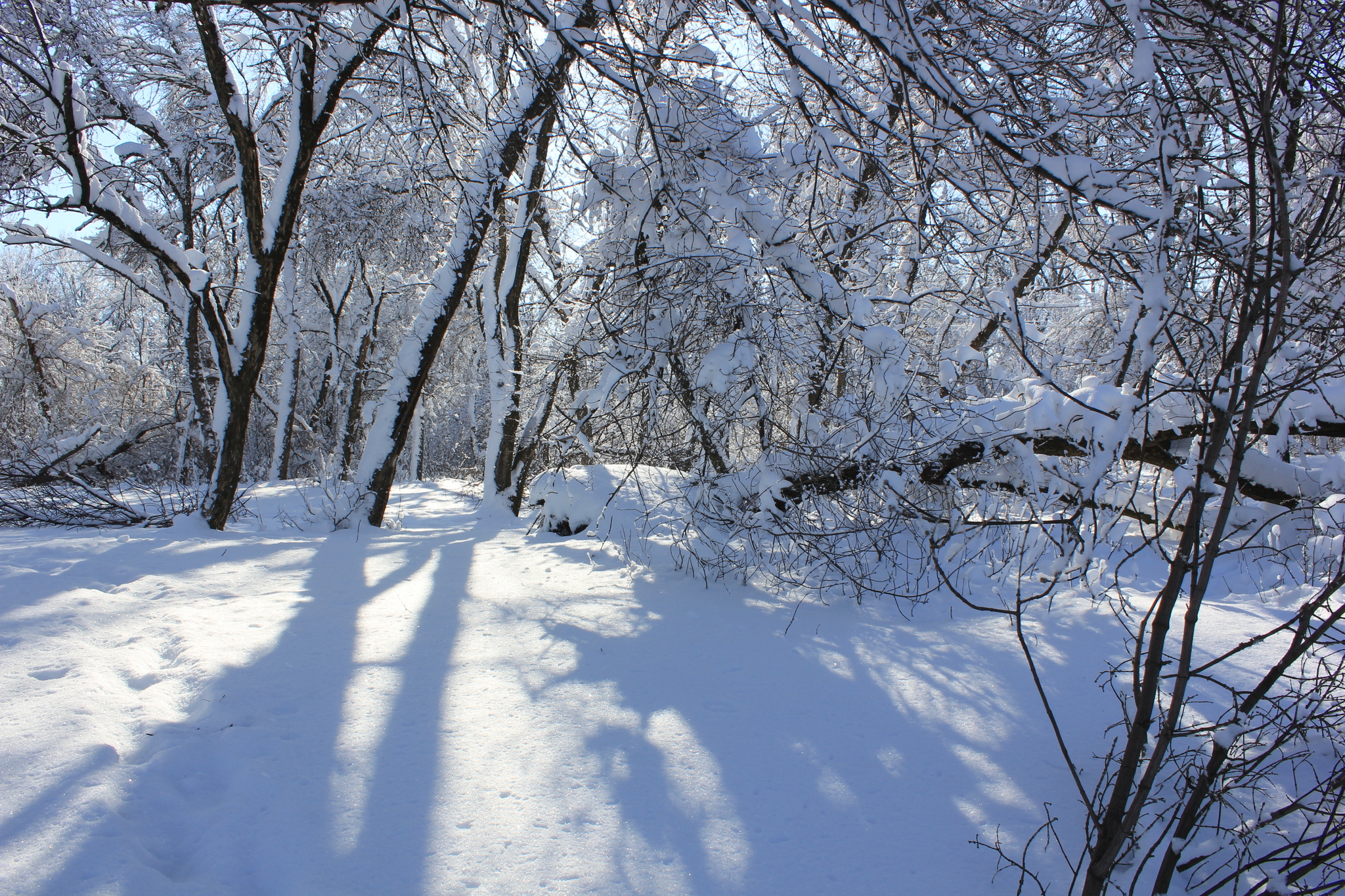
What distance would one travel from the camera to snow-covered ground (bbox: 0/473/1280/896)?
171cm

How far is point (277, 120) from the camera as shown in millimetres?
8734

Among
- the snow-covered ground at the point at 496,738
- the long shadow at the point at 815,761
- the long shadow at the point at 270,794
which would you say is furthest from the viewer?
the long shadow at the point at 815,761

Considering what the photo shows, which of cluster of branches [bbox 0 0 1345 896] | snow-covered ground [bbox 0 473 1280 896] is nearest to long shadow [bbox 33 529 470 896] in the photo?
snow-covered ground [bbox 0 473 1280 896]

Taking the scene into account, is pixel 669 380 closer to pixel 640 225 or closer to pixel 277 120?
pixel 640 225

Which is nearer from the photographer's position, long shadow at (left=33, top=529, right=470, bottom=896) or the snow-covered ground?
long shadow at (left=33, top=529, right=470, bottom=896)

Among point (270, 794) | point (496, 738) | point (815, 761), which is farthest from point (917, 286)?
point (270, 794)

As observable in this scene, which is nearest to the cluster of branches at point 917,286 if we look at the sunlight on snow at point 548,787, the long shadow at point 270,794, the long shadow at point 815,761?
the long shadow at point 815,761

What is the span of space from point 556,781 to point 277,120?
10060 mm

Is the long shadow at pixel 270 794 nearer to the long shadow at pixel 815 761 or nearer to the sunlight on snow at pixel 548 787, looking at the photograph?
the sunlight on snow at pixel 548 787

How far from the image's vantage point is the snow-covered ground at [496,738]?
1.71 meters

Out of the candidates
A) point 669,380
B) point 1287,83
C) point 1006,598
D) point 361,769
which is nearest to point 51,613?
point 361,769

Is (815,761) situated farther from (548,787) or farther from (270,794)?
(270,794)

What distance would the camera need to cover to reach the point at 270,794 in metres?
1.90

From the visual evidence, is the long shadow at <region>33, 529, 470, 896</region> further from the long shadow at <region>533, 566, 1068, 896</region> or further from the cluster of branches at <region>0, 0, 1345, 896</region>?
the cluster of branches at <region>0, 0, 1345, 896</region>
